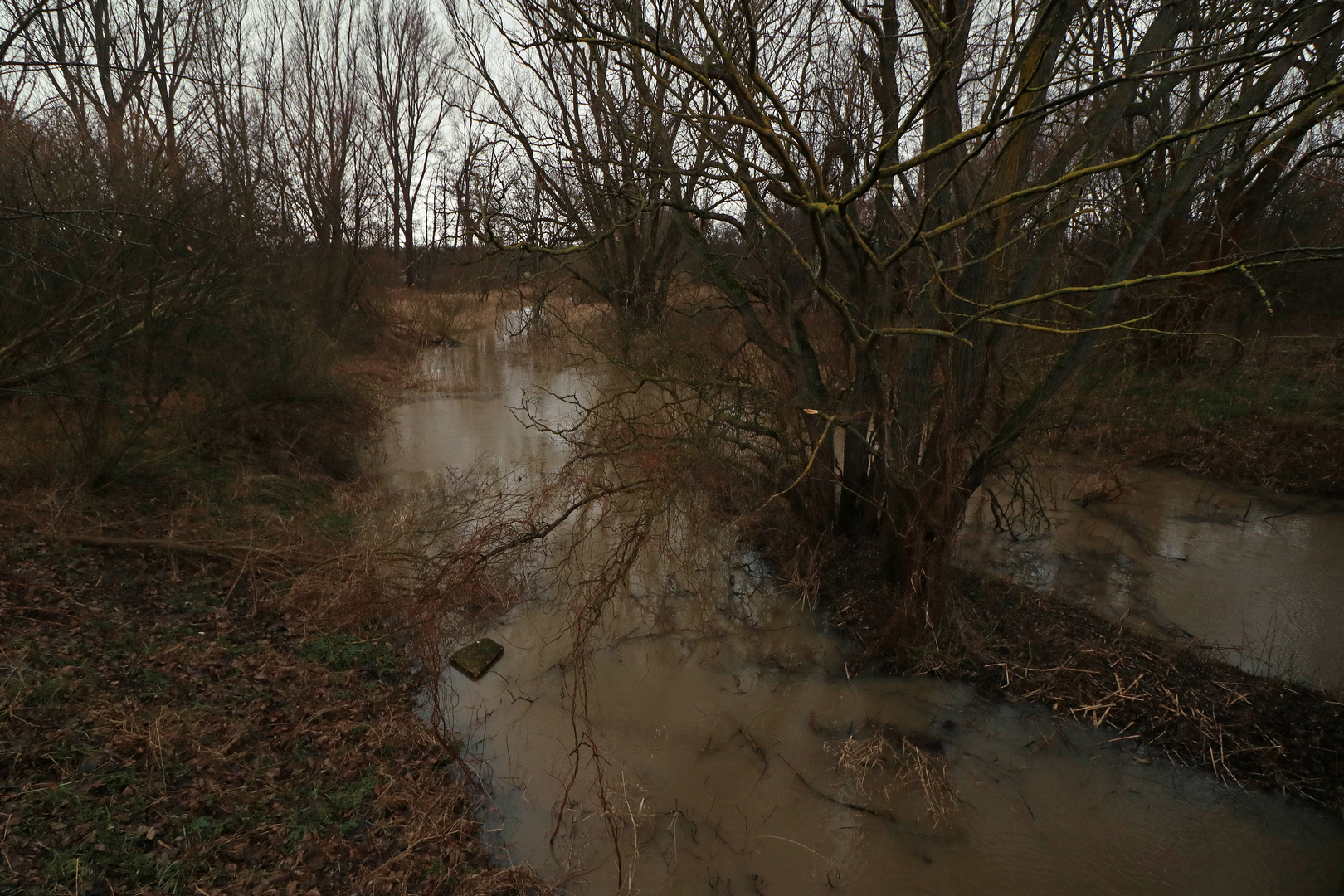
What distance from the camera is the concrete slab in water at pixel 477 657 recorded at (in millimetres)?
6125

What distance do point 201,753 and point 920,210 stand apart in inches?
218

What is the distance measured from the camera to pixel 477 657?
626 cm

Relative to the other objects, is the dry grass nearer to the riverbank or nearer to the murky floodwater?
the murky floodwater

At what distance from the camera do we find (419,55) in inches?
936

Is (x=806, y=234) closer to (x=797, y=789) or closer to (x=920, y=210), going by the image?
(x=920, y=210)

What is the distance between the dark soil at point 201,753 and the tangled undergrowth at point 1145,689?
3736 mm

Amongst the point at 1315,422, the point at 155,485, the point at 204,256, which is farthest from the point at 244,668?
the point at 1315,422

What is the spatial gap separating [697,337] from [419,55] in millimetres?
19831

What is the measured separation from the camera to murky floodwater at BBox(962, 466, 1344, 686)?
6438mm

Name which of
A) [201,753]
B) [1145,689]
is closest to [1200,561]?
[1145,689]

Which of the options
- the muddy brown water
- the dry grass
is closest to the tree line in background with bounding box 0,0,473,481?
the muddy brown water

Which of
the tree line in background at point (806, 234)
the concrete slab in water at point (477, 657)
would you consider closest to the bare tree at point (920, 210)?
the tree line in background at point (806, 234)

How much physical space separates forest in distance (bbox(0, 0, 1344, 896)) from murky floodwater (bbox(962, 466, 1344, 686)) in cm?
6

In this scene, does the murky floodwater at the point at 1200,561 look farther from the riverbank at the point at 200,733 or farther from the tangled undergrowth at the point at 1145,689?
the riverbank at the point at 200,733
